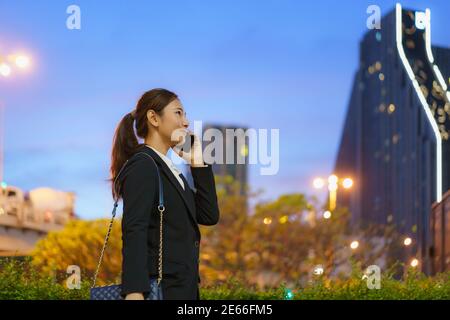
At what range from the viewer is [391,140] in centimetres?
8362

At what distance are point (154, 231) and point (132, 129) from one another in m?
0.60

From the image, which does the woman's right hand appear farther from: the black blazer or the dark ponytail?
the dark ponytail

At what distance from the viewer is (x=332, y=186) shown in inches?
1195

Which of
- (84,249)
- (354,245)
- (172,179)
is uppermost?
(354,245)

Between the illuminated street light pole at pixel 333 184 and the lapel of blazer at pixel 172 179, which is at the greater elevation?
the illuminated street light pole at pixel 333 184

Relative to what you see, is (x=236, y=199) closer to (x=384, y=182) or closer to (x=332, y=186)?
(x=332, y=186)

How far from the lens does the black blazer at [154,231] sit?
3.31 m

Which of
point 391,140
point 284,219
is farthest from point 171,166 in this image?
point 391,140

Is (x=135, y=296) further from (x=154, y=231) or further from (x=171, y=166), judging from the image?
(x=171, y=166)

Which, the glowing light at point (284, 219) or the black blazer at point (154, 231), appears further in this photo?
the glowing light at point (284, 219)

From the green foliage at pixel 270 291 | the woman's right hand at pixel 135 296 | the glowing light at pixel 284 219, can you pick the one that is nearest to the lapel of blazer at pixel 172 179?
the woman's right hand at pixel 135 296

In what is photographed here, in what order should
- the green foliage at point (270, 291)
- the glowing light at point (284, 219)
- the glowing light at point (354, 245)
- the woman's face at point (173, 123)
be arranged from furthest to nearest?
the glowing light at point (284, 219) → the glowing light at point (354, 245) → the green foliage at point (270, 291) → the woman's face at point (173, 123)

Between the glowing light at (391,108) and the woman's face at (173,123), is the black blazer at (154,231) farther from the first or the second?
the glowing light at (391,108)
